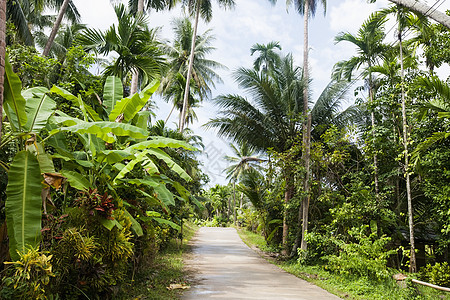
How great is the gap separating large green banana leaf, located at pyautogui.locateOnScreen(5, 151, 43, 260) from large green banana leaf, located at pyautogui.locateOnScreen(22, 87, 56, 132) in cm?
91

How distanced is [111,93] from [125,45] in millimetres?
2316

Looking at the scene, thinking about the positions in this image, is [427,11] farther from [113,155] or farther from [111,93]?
[113,155]

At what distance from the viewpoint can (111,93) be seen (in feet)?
20.1

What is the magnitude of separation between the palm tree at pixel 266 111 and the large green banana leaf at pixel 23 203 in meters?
9.12

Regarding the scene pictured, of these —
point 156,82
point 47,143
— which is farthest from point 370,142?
point 47,143

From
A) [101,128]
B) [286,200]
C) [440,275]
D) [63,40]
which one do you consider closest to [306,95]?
[286,200]

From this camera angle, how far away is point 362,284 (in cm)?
717

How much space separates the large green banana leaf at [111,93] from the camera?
5.94 meters

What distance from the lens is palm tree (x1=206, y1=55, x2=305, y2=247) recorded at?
11.8 metres

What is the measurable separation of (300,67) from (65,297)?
10.6 meters

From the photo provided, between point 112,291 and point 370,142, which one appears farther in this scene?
point 370,142

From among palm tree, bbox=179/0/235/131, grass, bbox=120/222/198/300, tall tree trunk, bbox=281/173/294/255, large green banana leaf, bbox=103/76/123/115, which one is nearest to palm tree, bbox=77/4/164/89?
large green banana leaf, bbox=103/76/123/115

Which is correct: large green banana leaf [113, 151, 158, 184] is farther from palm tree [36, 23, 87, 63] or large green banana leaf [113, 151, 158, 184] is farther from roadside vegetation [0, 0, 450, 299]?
palm tree [36, 23, 87, 63]

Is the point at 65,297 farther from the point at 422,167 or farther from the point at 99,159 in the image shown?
the point at 422,167
